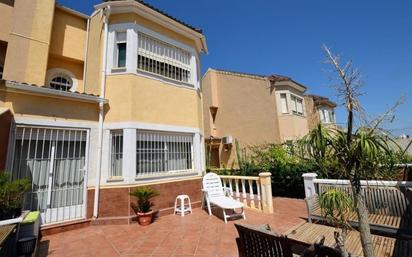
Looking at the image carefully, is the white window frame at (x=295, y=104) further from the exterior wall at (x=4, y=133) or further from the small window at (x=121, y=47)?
the exterior wall at (x=4, y=133)

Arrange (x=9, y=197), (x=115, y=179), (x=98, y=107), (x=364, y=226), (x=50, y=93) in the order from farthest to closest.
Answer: (x=98, y=107)
(x=115, y=179)
(x=50, y=93)
(x=9, y=197)
(x=364, y=226)

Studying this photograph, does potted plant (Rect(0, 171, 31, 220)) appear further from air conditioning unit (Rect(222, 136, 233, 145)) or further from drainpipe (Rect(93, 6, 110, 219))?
air conditioning unit (Rect(222, 136, 233, 145))

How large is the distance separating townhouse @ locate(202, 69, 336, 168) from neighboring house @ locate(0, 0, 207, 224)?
9.76 meters

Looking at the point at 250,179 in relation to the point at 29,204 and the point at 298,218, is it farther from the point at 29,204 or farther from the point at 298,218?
the point at 29,204

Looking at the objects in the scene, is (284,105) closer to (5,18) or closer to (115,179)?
(115,179)

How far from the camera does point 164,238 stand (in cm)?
667

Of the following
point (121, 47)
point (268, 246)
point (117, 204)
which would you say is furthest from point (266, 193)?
point (121, 47)

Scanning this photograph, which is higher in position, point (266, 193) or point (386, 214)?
point (266, 193)

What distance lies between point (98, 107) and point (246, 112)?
14979mm

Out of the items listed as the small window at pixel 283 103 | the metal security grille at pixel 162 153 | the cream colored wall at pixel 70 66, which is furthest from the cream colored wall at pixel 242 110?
the cream colored wall at pixel 70 66

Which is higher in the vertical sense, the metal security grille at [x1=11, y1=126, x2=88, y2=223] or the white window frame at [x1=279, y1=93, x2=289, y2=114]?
the white window frame at [x1=279, y1=93, x2=289, y2=114]

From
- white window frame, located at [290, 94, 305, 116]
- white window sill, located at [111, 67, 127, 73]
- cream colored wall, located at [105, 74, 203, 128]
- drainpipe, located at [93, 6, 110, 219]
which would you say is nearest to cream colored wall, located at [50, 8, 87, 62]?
drainpipe, located at [93, 6, 110, 219]

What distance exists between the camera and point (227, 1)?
10.9m

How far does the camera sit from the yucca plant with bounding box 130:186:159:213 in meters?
8.16
